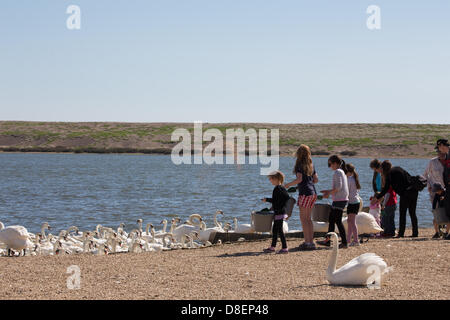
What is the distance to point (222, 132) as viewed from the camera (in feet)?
425

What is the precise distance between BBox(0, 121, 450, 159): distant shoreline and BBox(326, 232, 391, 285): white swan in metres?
93.4

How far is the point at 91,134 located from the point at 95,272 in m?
121

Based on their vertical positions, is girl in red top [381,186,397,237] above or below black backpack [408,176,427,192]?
below

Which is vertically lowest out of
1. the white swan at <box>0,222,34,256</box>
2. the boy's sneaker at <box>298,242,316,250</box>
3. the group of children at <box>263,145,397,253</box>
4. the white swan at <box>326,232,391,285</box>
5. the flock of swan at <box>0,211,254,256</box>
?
the flock of swan at <box>0,211,254,256</box>

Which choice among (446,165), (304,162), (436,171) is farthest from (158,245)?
(446,165)

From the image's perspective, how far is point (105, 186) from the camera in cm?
4547

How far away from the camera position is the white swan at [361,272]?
27.6ft

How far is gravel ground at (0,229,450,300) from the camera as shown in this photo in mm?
8234

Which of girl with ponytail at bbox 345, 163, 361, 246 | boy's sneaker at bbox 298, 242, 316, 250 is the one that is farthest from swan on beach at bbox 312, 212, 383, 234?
boy's sneaker at bbox 298, 242, 316, 250

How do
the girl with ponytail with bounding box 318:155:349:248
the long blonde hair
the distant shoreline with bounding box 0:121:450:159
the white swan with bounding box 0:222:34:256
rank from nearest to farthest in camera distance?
1. the long blonde hair
2. the girl with ponytail with bounding box 318:155:349:248
3. the white swan with bounding box 0:222:34:256
4. the distant shoreline with bounding box 0:121:450:159

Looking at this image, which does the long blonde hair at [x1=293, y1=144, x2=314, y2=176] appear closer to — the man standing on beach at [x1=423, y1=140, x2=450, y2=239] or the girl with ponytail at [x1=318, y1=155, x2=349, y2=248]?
the girl with ponytail at [x1=318, y1=155, x2=349, y2=248]

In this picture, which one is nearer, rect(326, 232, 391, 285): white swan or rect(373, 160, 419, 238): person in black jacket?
rect(326, 232, 391, 285): white swan
